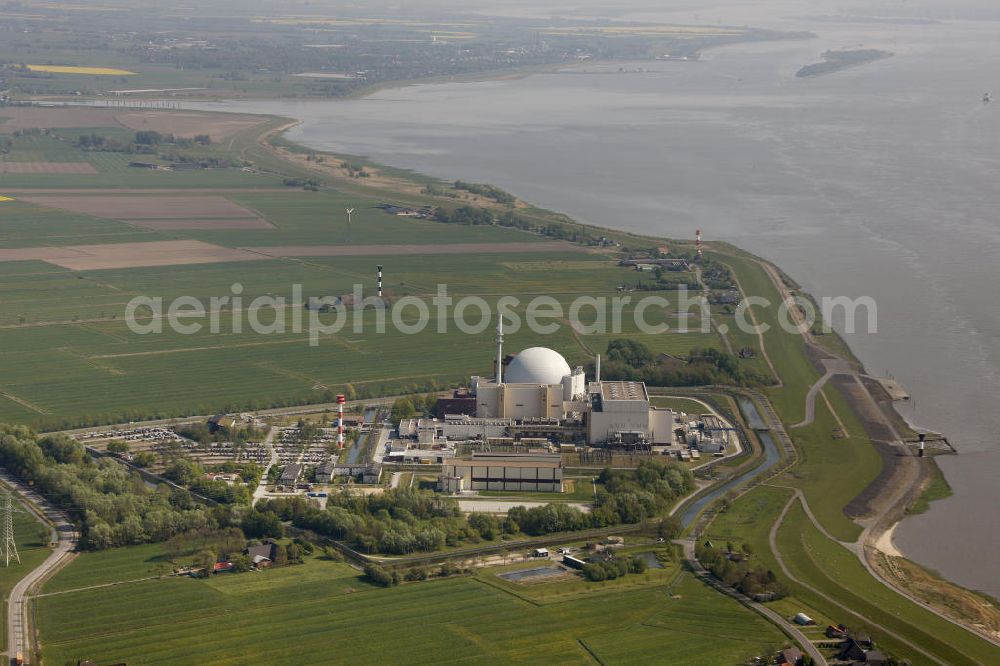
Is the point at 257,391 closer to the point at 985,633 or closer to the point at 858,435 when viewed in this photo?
the point at 858,435

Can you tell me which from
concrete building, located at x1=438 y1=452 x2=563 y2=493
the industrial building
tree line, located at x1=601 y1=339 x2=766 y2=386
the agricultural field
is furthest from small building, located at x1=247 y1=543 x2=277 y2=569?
tree line, located at x1=601 y1=339 x2=766 y2=386

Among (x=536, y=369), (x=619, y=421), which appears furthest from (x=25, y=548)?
(x=619, y=421)

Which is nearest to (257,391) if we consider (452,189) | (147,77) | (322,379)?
(322,379)

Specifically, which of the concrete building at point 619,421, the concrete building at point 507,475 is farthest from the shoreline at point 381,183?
the concrete building at point 507,475

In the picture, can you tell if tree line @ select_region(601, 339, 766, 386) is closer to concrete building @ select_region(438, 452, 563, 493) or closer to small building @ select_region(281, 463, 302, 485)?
concrete building @ select_region(438, 452, 563, 493)

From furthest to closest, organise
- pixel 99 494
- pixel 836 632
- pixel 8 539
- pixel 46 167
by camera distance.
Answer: pixel 46 167 → pixel 99 494 → pixel 8 539 → pixel 836 632

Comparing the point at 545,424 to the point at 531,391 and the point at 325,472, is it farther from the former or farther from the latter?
the point at 325,472
